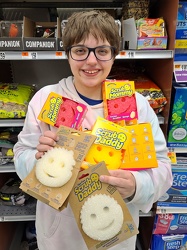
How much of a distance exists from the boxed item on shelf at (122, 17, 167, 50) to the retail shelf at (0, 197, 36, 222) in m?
1.21

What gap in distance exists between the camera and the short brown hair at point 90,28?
73 cm

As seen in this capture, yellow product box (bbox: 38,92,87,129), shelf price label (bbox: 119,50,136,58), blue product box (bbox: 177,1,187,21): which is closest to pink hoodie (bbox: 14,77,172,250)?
yellow product box (bbox: 38,92,87,129)

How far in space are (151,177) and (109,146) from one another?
26cm

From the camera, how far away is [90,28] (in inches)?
28.6

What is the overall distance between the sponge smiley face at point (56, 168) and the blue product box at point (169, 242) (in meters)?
1.22

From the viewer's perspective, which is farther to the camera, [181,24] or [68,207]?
[181,24]

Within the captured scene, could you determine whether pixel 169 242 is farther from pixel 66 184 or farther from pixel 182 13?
pixel 182 13

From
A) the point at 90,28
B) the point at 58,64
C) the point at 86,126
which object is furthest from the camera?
the point at 58,64

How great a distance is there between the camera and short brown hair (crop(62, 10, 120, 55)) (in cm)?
73

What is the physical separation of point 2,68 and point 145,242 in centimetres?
167

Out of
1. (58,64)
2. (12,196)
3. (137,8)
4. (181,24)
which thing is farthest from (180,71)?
(12,196)

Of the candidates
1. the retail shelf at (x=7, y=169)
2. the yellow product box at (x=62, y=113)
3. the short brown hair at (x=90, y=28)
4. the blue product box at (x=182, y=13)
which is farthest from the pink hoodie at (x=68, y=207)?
the blue product box at (x=182, y=13)

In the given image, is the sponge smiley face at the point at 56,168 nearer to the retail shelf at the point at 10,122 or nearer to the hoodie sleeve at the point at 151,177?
the hoodie sleeve at the point at 151,177

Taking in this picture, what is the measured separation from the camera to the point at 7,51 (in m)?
1.12
